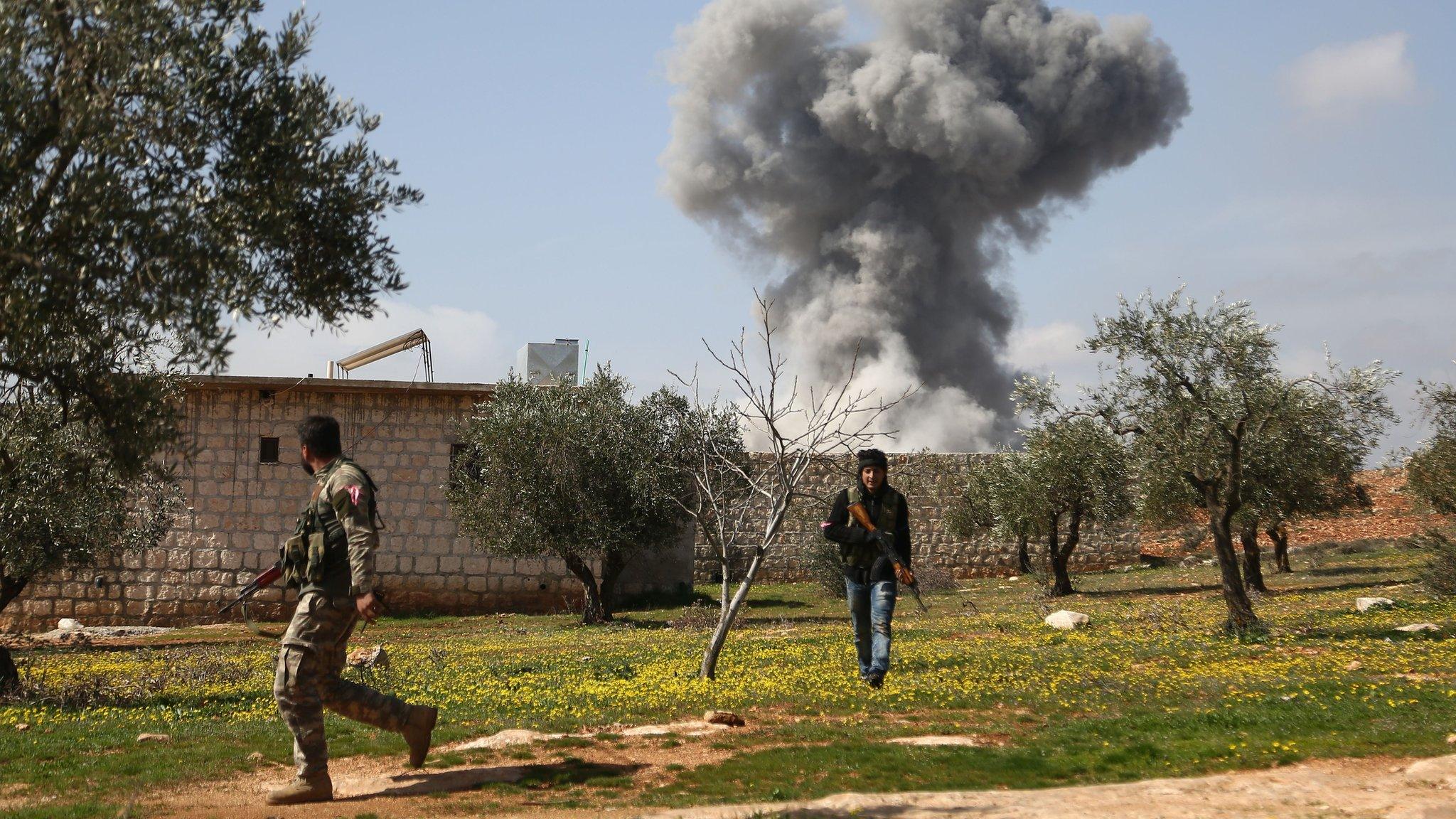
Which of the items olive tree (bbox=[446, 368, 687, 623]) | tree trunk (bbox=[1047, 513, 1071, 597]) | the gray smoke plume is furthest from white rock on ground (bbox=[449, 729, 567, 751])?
the gray smoke plume

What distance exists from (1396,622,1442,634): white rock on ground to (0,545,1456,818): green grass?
220mm

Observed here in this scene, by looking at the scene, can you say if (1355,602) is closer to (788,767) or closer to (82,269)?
(788,767)

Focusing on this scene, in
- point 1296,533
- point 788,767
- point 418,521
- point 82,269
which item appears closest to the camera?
point 82,269

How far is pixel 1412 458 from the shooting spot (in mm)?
25875

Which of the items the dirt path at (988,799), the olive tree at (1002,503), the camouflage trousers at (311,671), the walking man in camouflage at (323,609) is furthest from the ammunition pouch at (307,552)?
the olive tree at (1002,503)

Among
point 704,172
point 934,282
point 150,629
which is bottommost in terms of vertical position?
point 150,629

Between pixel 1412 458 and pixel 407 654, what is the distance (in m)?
21.9

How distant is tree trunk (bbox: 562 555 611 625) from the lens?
89.4ft

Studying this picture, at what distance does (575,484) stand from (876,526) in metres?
17.2

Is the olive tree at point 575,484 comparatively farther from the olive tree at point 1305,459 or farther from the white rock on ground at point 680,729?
the white rock on ground at point 680,729

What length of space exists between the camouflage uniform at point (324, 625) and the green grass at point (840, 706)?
119 cm

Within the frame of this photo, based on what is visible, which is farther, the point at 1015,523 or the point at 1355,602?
the point at 1015,523

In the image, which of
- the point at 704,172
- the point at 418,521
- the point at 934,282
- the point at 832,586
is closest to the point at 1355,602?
the point at 832,586

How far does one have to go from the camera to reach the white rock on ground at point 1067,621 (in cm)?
1814
